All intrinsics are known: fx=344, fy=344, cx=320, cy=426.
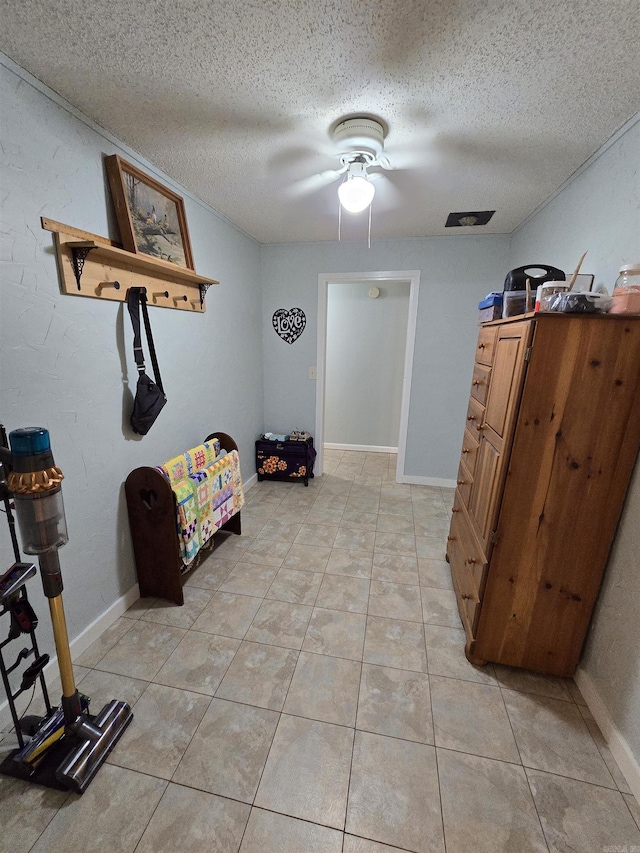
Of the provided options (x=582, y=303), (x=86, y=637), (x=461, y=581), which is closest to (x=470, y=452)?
(x=461, y=581)

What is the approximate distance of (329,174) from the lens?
6.15 feet

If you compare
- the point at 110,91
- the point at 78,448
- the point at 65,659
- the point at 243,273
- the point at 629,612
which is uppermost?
the point at 110,91

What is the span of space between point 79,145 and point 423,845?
2745mm

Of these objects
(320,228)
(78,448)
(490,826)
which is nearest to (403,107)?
(320,228)

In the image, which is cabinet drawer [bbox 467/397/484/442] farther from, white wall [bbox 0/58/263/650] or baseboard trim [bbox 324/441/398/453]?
baseboard trim [bbox 324/441/398/453]

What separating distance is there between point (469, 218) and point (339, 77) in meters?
1.73

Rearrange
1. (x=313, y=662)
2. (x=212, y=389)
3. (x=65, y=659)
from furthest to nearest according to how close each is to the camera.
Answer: (x=212, y=389) → (x=313, y=662) → (x=65, y=659)

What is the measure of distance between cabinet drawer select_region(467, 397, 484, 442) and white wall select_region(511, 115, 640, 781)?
26.2 inches

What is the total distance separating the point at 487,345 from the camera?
179 centimetres

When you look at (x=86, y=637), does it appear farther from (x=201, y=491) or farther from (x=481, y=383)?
(x=481, y=383)

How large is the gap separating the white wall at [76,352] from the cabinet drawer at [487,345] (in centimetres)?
180

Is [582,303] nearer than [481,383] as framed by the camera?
Yes

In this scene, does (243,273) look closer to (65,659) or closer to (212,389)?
(212,389)

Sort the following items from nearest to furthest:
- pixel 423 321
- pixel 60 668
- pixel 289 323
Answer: pixel 60 668 → pixel 423 321 → pixel 289 323
